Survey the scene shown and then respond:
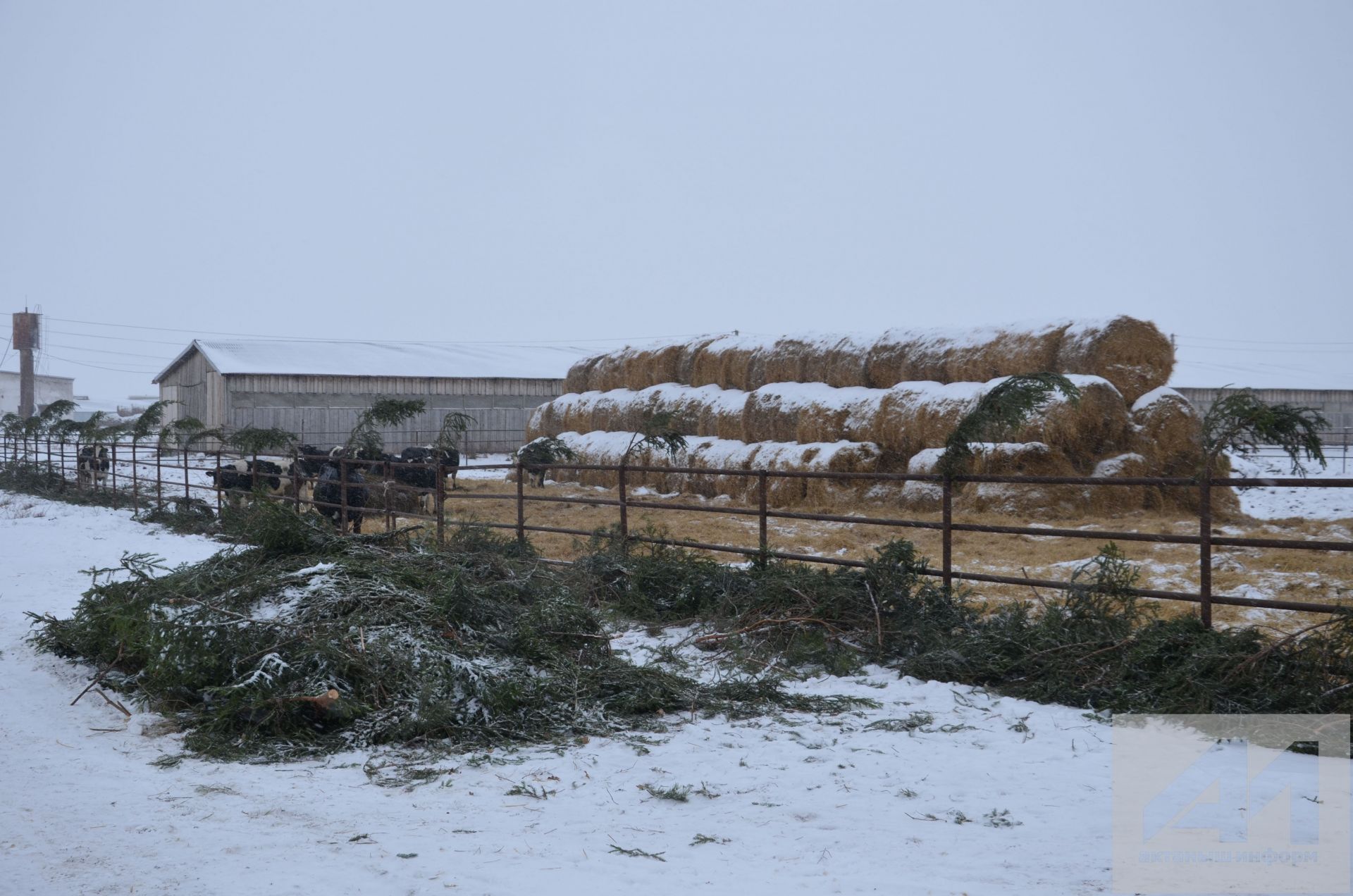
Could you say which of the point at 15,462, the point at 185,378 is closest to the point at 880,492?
the point at 15,462

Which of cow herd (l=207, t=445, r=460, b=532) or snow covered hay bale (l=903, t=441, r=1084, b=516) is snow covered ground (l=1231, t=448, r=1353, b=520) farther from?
cow herd (l=207, t=445, r=460, b=532)

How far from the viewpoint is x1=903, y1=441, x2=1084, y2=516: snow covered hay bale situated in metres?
13.5

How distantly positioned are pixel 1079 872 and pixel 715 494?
14.3m

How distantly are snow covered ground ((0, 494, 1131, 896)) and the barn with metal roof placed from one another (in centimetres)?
2673

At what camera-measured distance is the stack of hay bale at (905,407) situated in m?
14.2

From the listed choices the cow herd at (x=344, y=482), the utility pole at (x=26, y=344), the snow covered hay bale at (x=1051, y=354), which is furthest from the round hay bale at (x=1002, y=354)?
the utility pole at (x=26, y=344)

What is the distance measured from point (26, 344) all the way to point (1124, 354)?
212 feet

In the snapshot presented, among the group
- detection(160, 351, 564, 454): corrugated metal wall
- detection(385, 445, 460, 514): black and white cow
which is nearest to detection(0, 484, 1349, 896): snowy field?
detection(385, 445, 460, 514): black and white cow

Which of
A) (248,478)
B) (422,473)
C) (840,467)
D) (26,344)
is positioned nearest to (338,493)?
(422,473)

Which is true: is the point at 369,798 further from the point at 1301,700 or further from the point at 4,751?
the point at 1301,700

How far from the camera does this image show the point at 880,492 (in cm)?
1553
